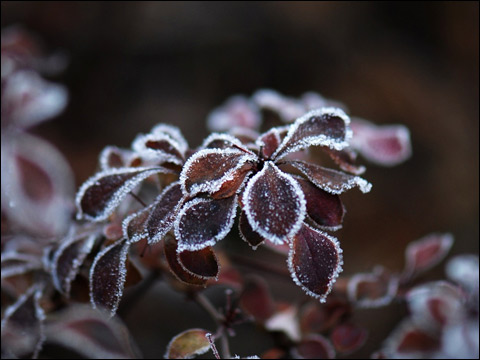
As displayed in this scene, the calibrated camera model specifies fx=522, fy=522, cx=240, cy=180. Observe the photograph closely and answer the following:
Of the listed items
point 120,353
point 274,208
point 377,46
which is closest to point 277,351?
point 120,353

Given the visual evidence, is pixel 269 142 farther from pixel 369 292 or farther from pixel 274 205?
pixel 369 292

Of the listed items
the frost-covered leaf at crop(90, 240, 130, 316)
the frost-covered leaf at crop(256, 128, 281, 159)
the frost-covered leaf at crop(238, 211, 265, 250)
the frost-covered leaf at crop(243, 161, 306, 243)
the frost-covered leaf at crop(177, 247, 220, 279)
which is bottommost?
the frost-covered leaf at crop(90, 240, 130, 316)

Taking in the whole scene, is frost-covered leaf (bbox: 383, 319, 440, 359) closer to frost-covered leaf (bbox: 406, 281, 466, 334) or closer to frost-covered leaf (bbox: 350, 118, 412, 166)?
frost-covered leaf (bbox: 406, 281, 466, 334)

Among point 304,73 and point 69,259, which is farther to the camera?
point 304,73

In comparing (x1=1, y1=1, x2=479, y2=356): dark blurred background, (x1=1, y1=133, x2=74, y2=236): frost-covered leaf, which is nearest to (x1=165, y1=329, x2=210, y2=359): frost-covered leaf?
(x1=1, y1=133, x2=74, y2=236): frost-covered leaf

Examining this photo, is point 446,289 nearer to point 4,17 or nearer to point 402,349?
point 402,349

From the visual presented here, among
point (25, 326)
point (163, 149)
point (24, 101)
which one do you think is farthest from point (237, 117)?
point (25, 326)

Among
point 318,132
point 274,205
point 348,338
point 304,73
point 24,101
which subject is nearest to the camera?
point 274,205
